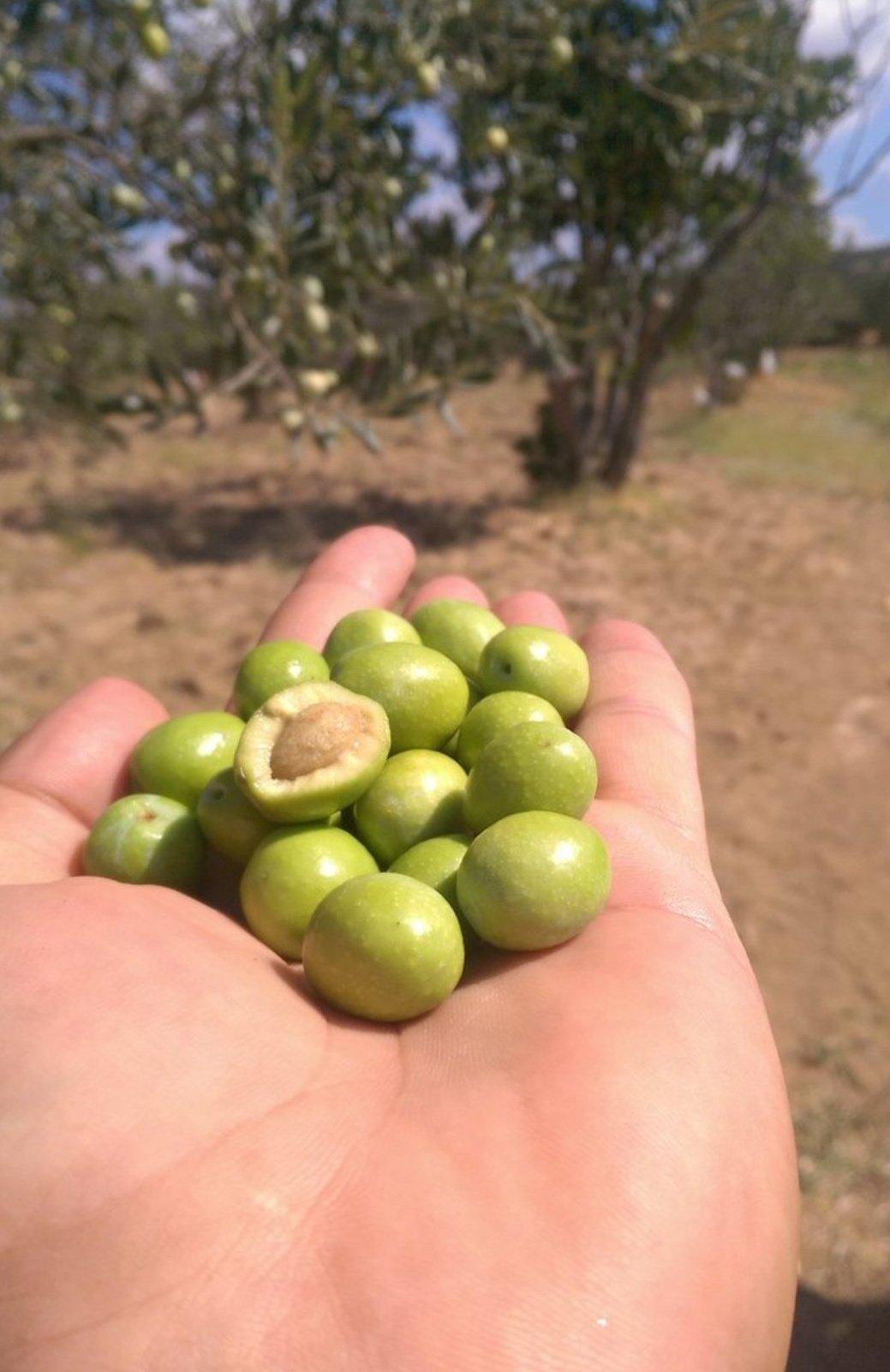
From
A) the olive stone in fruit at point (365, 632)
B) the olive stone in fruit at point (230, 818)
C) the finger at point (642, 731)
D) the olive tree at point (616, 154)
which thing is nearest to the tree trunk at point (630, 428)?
the olive tree at point (616, 154)

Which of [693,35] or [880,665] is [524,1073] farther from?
[693,35]

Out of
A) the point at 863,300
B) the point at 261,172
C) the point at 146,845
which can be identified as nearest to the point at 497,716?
the point at 146,845

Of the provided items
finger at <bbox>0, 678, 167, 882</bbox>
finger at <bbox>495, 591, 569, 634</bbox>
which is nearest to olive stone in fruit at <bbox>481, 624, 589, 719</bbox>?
finger at <bbox>495, 591, 569, 634</bbox>

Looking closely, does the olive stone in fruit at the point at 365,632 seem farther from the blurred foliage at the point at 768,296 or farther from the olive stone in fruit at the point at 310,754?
the blurred foliage at the point at 768,296

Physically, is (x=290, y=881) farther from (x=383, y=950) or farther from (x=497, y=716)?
(x=497, y=716)

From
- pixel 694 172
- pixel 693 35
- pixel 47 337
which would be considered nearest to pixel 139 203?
pixel 47 337
